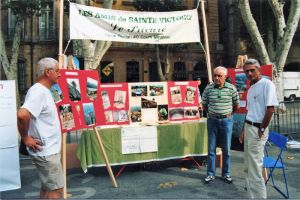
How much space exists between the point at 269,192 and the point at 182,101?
235 centimetres

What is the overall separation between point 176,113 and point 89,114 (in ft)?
6.53

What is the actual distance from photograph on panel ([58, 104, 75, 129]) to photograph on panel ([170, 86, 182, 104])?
2.28 m

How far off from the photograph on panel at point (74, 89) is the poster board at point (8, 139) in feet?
2.79

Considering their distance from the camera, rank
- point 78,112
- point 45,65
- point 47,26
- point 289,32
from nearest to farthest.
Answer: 1. point 45,65
2. point 78,112
3. point 289,32
4. point 47,26

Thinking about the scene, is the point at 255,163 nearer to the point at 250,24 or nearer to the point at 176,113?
the point at 176,113

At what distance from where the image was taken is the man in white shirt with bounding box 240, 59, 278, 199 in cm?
418

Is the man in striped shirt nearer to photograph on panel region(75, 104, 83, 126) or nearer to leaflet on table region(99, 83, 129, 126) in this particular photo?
leaflet on table region(99, 83, 129, 126)

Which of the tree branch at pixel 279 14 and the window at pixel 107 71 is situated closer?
the tree branch at pixel 279 14

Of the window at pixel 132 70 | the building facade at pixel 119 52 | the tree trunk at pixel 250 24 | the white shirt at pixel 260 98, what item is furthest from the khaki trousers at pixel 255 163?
the window at pixel 132 70

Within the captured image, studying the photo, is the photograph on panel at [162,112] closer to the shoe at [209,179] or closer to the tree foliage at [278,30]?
the shoe at [209,179]

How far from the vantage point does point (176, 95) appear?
255 inches

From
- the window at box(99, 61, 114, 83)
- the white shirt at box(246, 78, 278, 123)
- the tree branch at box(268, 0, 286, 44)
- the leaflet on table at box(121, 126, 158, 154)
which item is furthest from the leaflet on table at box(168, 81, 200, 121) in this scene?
the window at box(99, 61, 114, 83)

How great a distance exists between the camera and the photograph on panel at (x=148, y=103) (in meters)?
6.31

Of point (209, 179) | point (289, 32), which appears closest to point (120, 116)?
point (209, 179)
